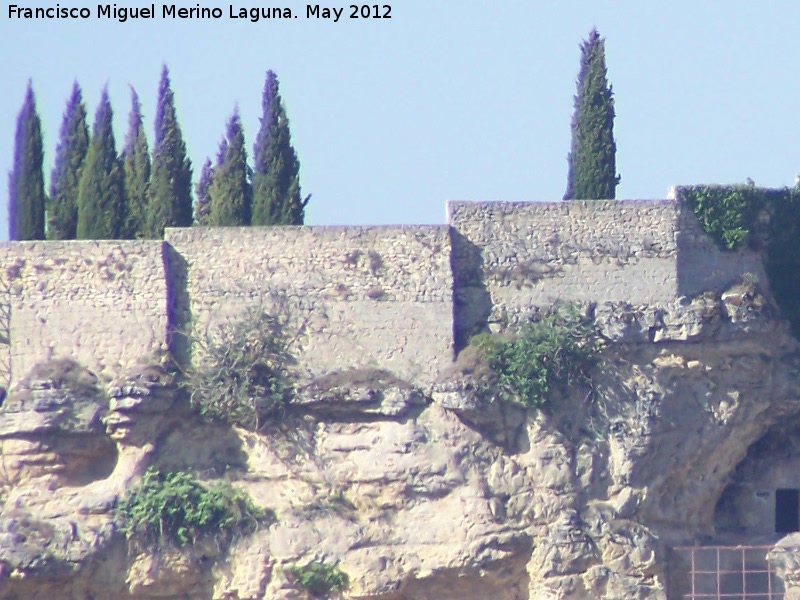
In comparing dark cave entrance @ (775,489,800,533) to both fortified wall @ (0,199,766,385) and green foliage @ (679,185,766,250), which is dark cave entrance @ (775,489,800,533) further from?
green foliage @ (679,185,766,250)

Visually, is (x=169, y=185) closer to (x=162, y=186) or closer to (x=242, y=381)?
(x=162, y=186)

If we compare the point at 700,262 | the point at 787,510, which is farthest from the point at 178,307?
the point at 787,510

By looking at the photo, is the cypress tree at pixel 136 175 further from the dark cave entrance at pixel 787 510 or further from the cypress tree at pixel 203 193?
the dark cave entrance at pixel 787 510

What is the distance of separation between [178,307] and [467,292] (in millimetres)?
3829

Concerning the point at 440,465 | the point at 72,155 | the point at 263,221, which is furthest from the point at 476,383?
the point at 72,155

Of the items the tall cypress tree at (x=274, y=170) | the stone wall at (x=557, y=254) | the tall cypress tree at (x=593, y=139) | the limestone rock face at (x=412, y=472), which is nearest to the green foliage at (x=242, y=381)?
the limestone rock face at (x=412, y=472)

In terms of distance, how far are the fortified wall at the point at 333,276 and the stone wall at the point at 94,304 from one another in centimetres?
1

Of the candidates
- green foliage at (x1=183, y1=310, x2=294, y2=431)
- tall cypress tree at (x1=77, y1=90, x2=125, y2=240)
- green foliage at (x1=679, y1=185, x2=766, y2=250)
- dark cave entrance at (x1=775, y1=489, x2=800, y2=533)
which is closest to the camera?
green foliage at (x1=183, y1=310, x2=294, y2=431)

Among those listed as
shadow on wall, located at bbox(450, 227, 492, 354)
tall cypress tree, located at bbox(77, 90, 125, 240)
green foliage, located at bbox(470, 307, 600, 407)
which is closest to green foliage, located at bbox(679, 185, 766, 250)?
green foliage, located at bbox(470, 307, 600, 407)

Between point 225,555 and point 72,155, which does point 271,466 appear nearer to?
point 225,555

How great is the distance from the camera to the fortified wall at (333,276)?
38594 mm

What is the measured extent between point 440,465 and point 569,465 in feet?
5.58

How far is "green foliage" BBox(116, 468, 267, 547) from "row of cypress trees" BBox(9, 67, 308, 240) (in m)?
3.72

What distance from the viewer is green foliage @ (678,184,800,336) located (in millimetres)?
38812
